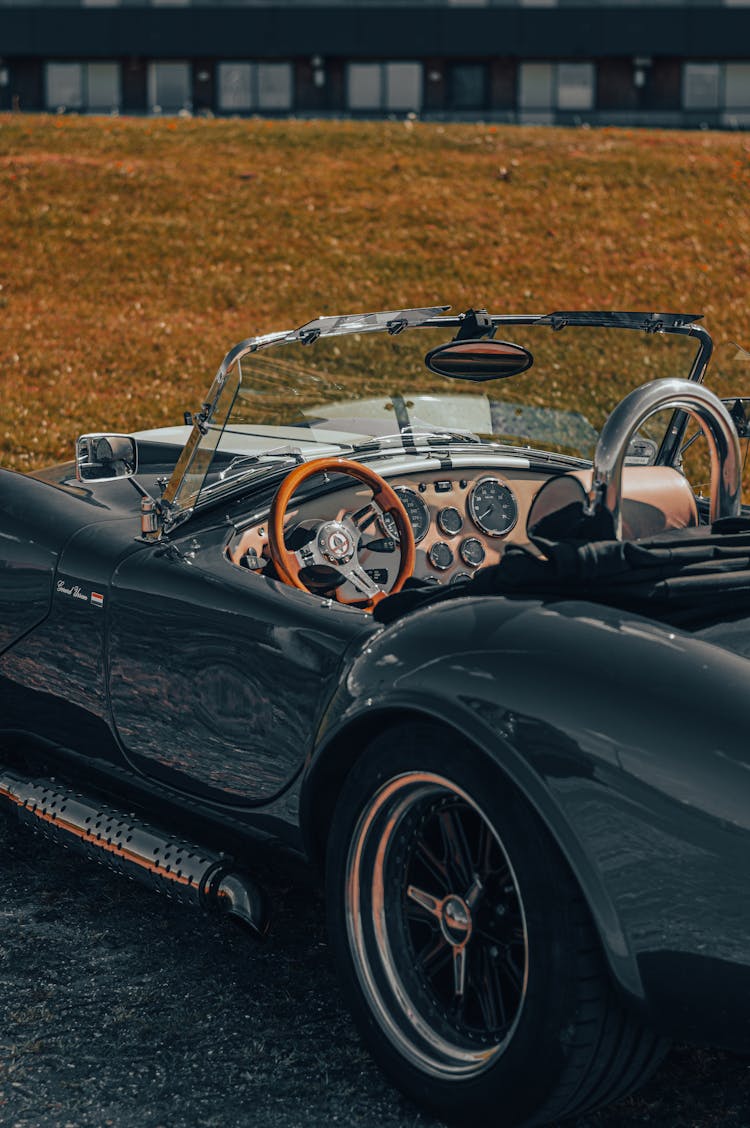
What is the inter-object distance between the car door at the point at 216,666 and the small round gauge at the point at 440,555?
0.77 m

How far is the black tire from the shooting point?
8.39 feet

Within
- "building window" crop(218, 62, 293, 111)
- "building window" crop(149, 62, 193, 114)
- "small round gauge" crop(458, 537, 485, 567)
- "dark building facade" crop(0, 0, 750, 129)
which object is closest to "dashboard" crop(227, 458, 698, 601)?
A: "small round gauge" crop(458, 537, 485, 567)

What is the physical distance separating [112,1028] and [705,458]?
2175 mm

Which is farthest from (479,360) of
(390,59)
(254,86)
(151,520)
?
(254,86)

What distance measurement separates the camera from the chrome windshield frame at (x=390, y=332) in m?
3.98

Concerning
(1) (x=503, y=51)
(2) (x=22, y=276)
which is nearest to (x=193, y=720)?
(2) (x=22, y=276)

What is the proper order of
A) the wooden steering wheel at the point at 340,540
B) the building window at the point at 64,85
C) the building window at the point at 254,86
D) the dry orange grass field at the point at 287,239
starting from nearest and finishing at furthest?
the wooden steering wheel at the point at 340,540 → the dry orange grass field at the point at 287,239 → the building window at the point at 254,86 → the building window at the point at 64,85

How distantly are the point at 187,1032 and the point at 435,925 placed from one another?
2.33 feet

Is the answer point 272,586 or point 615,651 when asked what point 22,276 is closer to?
point 272,586

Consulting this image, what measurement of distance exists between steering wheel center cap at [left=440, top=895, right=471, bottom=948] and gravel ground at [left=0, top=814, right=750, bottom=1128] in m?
0.36

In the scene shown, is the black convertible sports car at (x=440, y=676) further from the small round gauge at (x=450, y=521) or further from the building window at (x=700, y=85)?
the building window at (x=700, y=85)

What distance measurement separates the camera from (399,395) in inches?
177

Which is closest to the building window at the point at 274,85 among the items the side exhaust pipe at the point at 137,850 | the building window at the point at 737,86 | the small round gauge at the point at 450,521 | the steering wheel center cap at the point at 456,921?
the building window at the point at 737,86

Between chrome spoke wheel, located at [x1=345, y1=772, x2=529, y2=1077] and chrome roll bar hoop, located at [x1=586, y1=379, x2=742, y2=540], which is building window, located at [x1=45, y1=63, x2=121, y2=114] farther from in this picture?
chrome spoke wheel, located at [x1=345, y1=772, x2=529, y2=1077]
